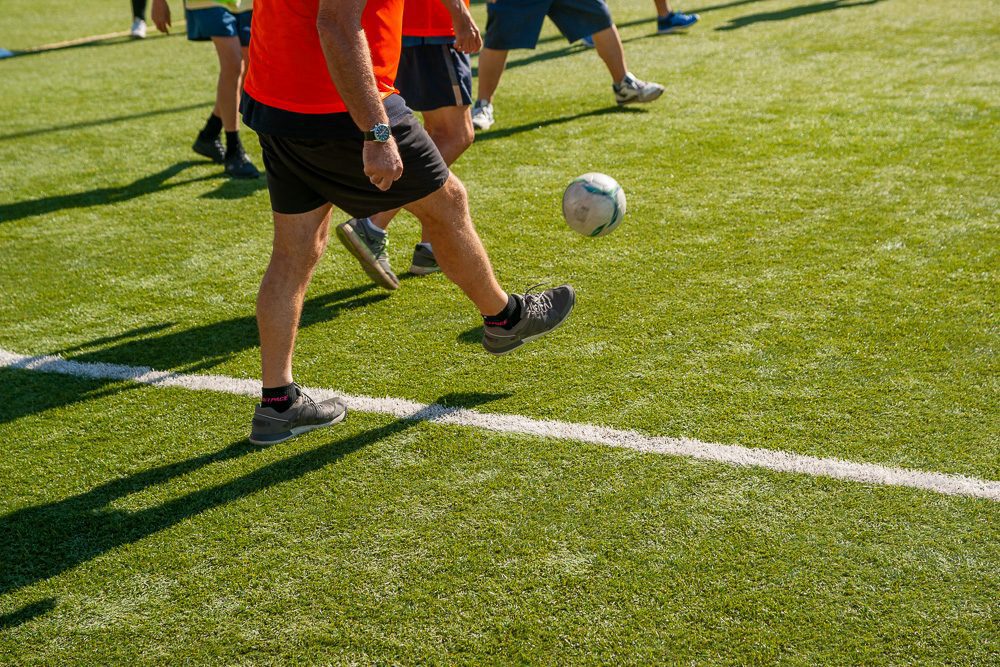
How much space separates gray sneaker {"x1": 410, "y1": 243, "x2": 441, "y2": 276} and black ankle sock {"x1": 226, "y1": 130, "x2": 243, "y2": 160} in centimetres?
257

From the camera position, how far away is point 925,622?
2746 millimetres

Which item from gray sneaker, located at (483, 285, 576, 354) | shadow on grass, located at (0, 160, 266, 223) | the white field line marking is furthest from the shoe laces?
shadow on grass, located at (0, 160, 266, 223)

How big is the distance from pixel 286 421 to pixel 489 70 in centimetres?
490

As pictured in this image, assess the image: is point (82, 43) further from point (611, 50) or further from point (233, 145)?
point (611, 50)

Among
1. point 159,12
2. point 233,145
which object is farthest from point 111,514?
point 233,145

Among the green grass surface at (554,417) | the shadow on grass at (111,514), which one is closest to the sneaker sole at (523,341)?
the green grass surface at (554,417)

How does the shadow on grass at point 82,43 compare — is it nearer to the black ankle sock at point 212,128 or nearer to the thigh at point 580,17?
the black ankle sock at point 212,128

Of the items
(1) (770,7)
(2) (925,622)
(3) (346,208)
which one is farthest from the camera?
(1) (770,7)

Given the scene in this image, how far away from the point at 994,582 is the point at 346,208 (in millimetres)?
2397

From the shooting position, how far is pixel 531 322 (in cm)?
422

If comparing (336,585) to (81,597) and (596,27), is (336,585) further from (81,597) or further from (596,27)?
(596,27)

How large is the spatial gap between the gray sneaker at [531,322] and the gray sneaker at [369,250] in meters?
0.99

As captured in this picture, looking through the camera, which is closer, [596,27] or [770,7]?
[596,27]

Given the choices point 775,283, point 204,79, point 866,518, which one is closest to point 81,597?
point 866,518
